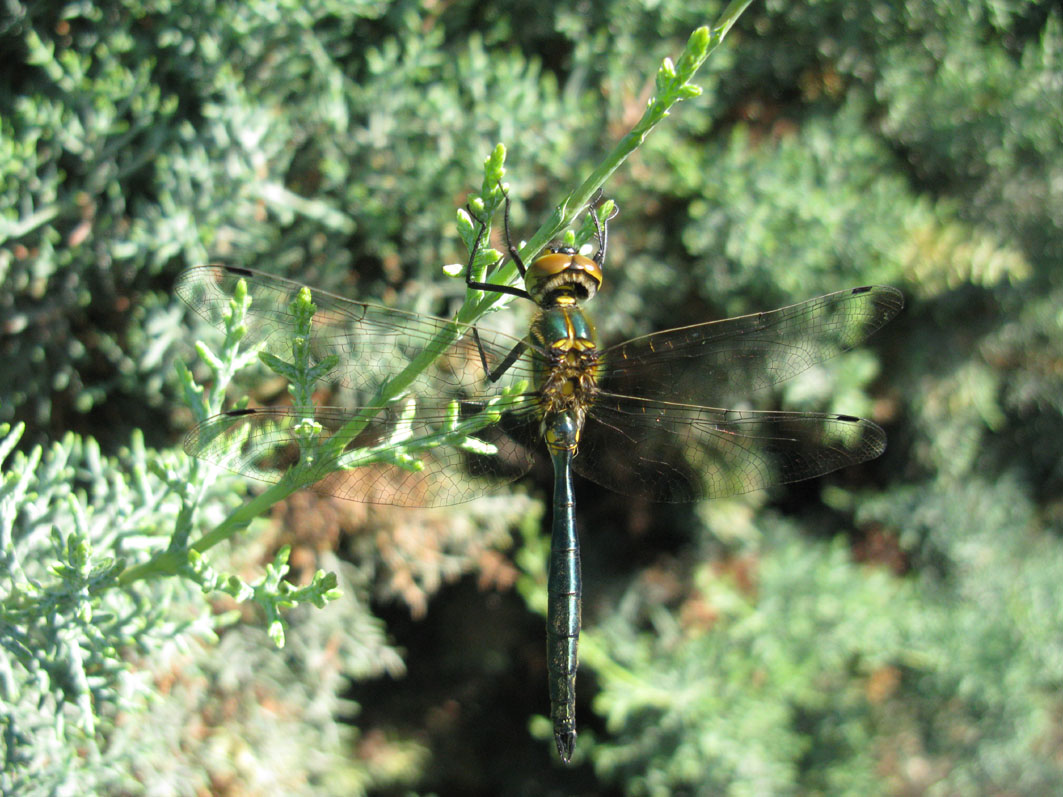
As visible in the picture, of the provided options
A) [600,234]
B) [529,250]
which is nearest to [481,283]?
[529,250]

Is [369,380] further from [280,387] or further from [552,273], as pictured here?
[280,387]

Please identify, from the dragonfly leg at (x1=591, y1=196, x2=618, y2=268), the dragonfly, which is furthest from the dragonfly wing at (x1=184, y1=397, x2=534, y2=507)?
the dragonfly leg at (x1=591, y1=196, x2=618, y2=268)

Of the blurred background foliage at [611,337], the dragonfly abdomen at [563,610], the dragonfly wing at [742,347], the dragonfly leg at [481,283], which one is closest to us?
the dragonfly leg at [481,283]

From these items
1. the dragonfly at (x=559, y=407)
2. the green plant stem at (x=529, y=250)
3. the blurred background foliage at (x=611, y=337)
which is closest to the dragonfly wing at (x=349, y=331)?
the dragonfly at (x=559, y=407)

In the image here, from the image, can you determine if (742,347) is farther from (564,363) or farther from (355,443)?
(355,443)

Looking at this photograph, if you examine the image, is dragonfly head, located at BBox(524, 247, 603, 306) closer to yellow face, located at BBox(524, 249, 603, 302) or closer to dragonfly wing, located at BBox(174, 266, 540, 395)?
yellow face, located at BBox(524, 249, 603, 302)

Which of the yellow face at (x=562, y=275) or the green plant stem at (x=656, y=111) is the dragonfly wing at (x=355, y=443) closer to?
the yellow face at (x=562, y=275)

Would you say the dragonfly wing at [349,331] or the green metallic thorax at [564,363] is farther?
the green metallic thorax at [564,363]
